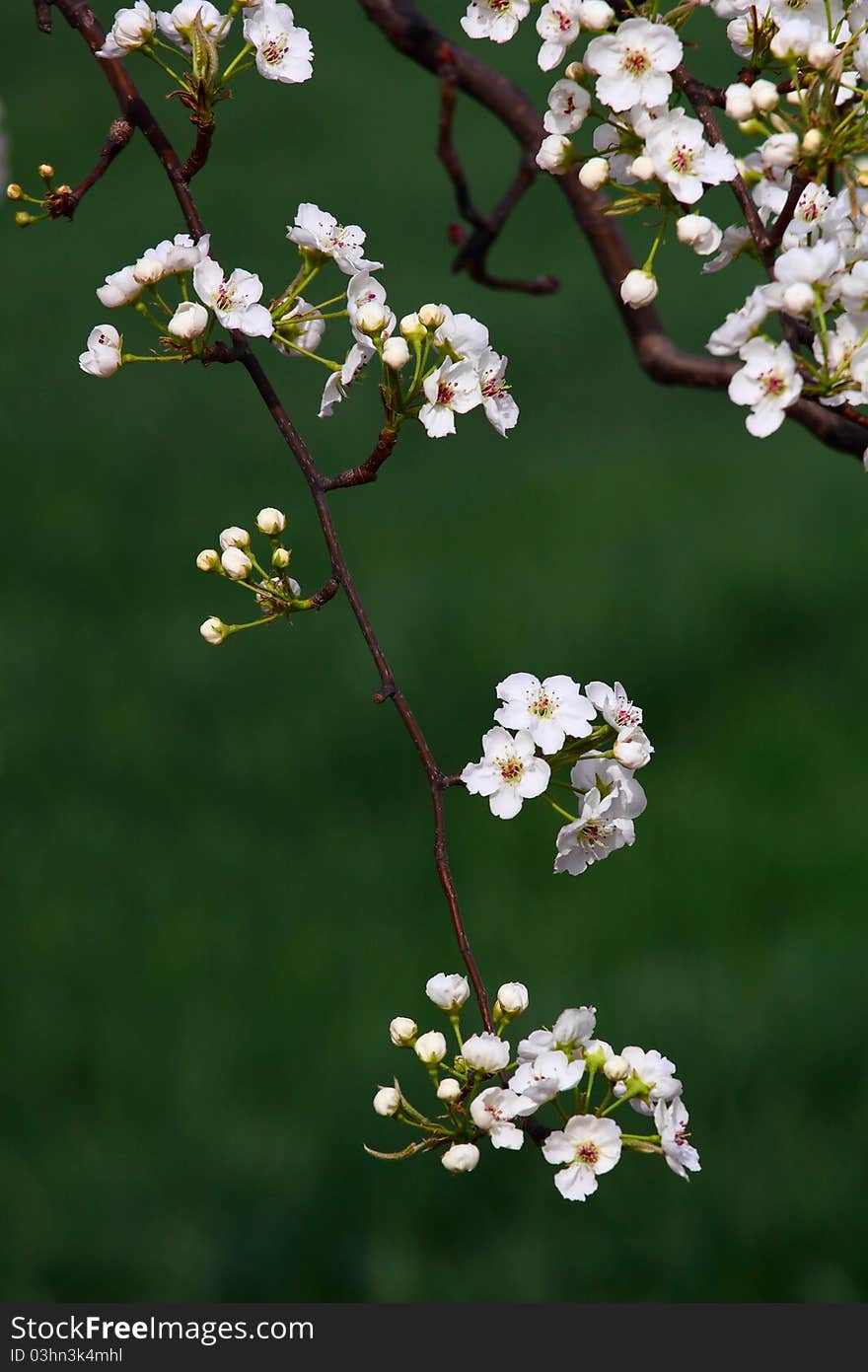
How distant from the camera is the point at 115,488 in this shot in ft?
31.0

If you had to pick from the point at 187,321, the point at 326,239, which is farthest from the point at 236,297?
the point at 326,239

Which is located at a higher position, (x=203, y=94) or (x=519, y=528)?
(x=203, y=94)

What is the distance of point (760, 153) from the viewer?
1784 mm

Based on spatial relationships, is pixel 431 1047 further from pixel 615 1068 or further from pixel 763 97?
pixel 763 97

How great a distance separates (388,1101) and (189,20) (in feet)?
4.49

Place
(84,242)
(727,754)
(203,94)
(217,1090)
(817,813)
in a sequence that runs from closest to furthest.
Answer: (203,94) → (217,1090) → (817,813) → (727,754) → (84,242)

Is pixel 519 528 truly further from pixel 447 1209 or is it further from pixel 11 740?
pixel 447 1209

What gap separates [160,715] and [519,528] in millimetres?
2712

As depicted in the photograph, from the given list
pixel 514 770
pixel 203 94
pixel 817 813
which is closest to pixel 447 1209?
pixel 817 813

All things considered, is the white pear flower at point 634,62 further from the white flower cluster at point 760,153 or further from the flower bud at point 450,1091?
the flower bud at point 450,1091

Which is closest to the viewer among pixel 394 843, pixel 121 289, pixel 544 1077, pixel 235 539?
pixel 544 1077

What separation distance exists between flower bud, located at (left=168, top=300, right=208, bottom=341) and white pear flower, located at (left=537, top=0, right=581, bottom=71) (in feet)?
1.70

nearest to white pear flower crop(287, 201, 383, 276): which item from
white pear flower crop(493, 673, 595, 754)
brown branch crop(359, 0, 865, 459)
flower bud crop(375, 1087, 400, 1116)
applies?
Answer: white pear flower crop(493, 673, 595, 754)

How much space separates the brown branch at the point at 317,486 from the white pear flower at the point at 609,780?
189mm
